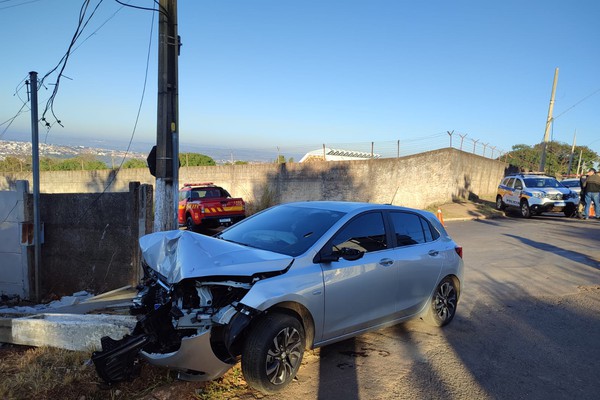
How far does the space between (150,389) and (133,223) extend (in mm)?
4364

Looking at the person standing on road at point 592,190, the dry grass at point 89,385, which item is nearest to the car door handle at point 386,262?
the dry grass at point 89,385

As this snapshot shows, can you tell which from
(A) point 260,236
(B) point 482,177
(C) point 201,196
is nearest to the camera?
(A) point 260,236

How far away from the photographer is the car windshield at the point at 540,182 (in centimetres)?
1902

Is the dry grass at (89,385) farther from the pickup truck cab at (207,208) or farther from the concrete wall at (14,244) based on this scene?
the pickup truck cab at (207,208)

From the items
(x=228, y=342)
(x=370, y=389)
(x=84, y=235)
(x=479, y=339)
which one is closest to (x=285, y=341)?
(x=228, y=342)

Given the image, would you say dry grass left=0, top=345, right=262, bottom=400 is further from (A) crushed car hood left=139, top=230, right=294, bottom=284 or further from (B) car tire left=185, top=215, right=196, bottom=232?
(B) car tire left=185, top=215, right=196, bottom=232

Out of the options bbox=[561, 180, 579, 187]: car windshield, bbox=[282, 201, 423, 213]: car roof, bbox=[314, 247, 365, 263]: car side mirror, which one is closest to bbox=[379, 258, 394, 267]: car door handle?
bbox=[314, 247, 365, 263]: car side mirror

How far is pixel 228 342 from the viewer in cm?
324

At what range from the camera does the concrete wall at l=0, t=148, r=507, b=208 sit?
2000 cm

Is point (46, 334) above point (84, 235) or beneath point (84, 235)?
beneath

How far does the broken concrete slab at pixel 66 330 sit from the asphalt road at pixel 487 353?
1.92 metres

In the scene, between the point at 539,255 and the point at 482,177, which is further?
the point at 482,177

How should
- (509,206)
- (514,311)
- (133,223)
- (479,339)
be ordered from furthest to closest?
(509,206) → (133,223) → (514,311) → (479,339)

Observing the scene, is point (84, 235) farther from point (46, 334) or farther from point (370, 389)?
point (370, 389)
